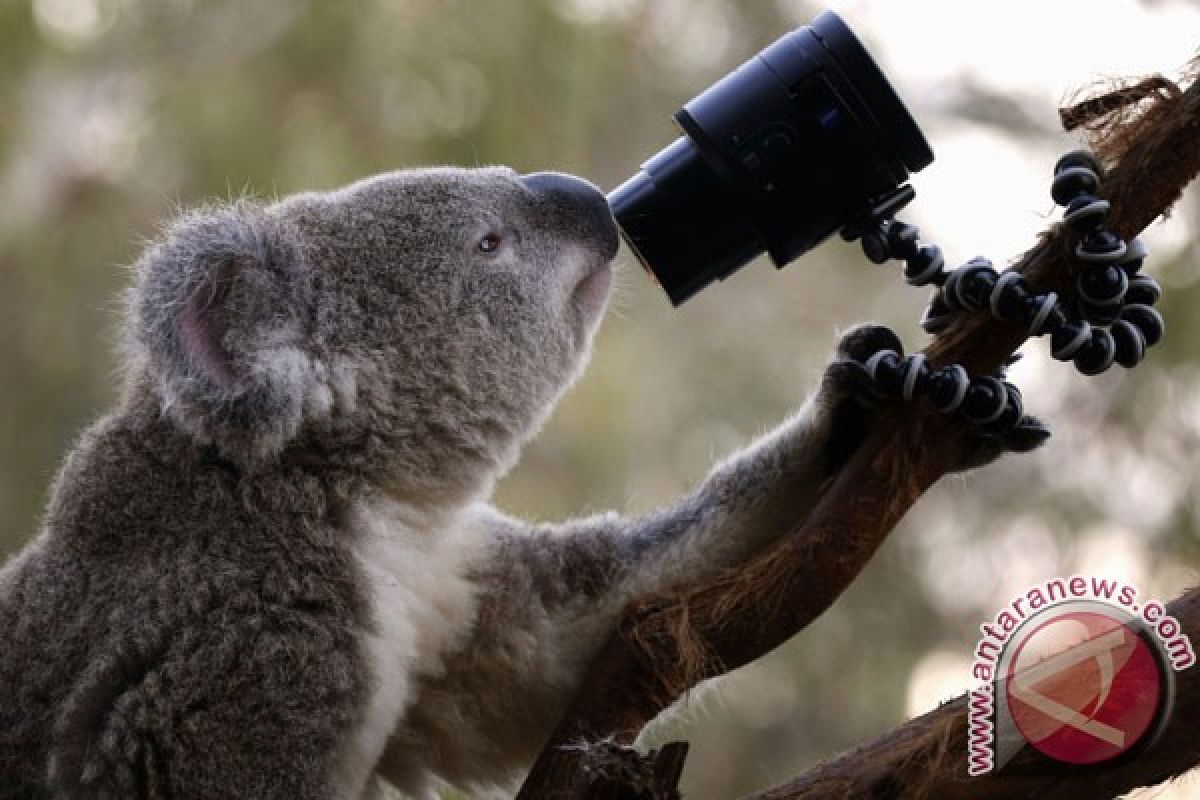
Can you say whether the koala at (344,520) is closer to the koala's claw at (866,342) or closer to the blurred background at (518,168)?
the koala's claw at (866,342)

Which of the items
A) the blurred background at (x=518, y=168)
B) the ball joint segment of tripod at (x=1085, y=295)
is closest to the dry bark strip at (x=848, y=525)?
the ball joint segment of tripod at (x=1085, y=295)

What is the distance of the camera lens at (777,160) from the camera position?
6.16 feet

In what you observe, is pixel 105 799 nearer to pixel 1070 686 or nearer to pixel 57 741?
pixel 57 741

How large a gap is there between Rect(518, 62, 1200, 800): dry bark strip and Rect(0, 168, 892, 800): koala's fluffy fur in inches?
9.6

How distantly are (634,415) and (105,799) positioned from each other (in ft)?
16.4

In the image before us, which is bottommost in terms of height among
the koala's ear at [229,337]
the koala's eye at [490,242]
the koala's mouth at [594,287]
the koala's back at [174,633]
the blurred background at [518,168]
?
the koala's back at [174,633]

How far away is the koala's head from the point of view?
2.15 meters

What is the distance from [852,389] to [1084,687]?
54cm

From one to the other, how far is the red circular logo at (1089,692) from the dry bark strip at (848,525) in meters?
0.15

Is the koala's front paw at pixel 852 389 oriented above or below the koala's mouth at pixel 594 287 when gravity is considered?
below

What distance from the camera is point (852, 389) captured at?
2020 mm

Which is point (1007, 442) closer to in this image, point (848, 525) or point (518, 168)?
point (848, 525)

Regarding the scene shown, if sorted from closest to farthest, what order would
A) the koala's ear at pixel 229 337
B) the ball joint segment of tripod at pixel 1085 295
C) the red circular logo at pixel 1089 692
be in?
the red circular logo at pixel 1089 692 → the ball joint segment of tripod at pixel 1085 295 → the koala's ear at pixel 229 337

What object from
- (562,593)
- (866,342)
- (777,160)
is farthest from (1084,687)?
(562,593)
